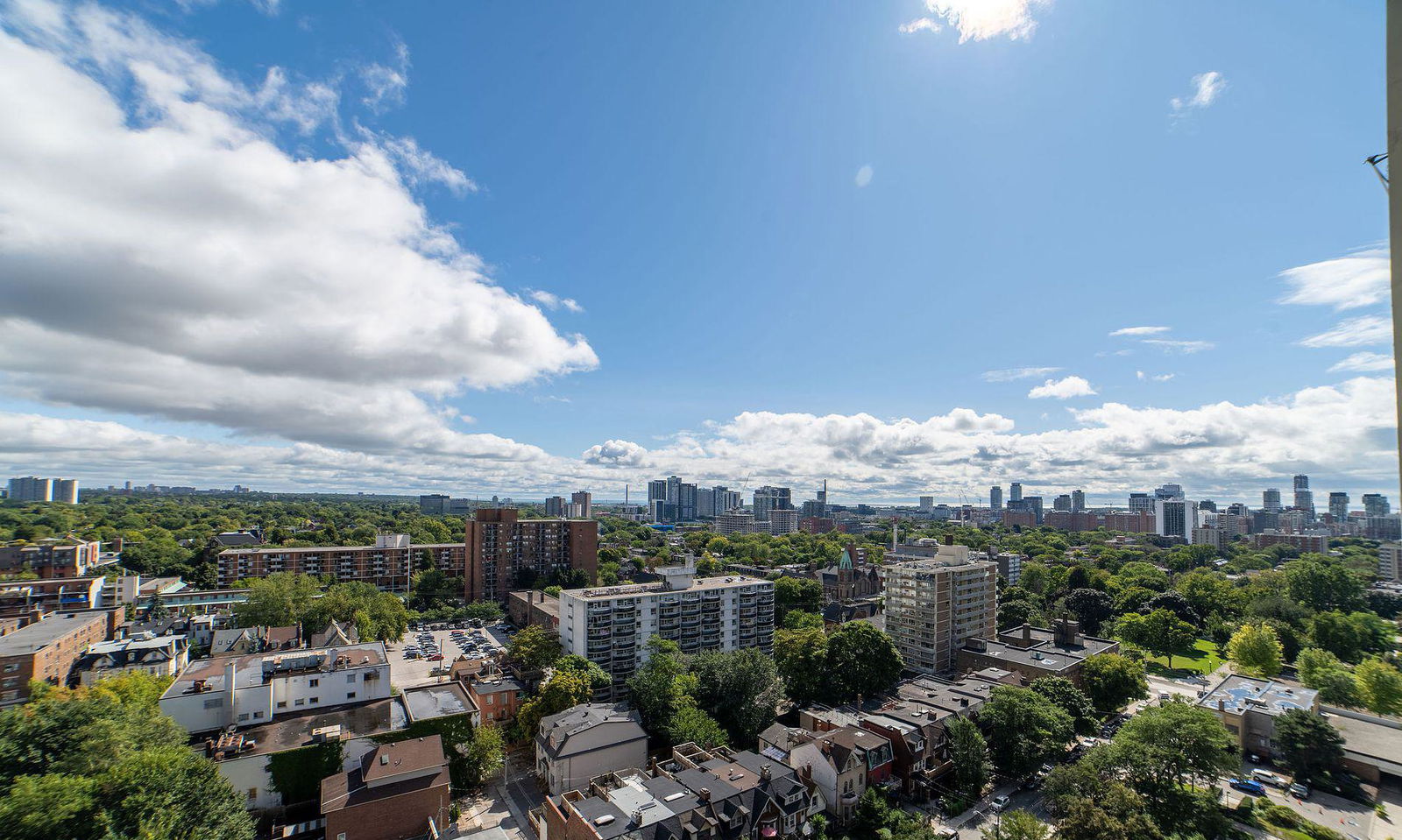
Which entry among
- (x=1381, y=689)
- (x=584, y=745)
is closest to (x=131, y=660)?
(x=584, y=745)

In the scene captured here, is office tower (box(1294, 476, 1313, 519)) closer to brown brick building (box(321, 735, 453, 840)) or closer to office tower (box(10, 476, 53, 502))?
brown brick building (box(321, 735, 453, 840))

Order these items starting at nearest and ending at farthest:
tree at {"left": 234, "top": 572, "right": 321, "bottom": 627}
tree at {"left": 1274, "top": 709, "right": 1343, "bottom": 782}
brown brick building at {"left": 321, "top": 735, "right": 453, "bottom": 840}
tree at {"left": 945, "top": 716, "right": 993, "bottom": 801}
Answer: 1. brown brick building at {"left": 321, "top": 735, "right": 453, "bottom": 840}
2. tree at {"left": 945, "top": 716, "right": 993, "bottom": 801}
3. tree at {"left": 1274, "top": 709, "right": 1343, "bottom": 782}
4. tree at {"left": 234, "top": 572, "right": 321, "bottom": 627}

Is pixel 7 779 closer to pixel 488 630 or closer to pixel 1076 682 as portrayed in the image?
pixel 488 630

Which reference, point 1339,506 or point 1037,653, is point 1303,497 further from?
point 1037,653

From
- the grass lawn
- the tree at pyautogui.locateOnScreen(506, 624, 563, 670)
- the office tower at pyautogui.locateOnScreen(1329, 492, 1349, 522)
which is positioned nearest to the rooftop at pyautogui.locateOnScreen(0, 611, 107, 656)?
the tree at pyautogui.locateOnScreen(506, 624, 563, 670)

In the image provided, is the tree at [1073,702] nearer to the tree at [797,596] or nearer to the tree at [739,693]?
the tree at [739,693]
